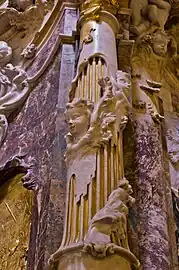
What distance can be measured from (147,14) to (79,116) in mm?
2334

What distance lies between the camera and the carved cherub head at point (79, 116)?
385cm

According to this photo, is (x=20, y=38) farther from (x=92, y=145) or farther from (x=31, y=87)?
(x=92, y=145)

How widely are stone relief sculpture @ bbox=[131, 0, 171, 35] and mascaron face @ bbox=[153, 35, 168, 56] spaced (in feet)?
0.56

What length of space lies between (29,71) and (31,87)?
0.27 metres

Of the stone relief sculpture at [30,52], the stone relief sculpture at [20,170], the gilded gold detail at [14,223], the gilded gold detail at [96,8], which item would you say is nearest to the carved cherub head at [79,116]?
the stone relief sculpture at [20,170]

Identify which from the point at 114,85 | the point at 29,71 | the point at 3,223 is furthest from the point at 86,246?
the point at 29,71

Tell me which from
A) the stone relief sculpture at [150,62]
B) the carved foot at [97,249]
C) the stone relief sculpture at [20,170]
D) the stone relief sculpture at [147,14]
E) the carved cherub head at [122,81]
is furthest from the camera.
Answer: the stone relief sculpture at [147,14]

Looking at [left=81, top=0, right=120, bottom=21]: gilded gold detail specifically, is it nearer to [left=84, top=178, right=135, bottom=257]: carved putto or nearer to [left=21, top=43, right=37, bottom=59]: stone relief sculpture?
[left=21, top=43, right=37, bottom=59]: stone relief sculpture

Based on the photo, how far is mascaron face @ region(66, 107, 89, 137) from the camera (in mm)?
3852

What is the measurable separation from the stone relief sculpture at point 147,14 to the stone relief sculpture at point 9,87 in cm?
123

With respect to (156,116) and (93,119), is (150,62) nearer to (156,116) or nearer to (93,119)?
(156,116)

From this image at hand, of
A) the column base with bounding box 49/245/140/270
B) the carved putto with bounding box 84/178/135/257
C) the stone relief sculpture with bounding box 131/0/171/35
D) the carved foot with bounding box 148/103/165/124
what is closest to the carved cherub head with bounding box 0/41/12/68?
the stone relief sculpture with bounding box 131/0/171/35

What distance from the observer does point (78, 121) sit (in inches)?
152

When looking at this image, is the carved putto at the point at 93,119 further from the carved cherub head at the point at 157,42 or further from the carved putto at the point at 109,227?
the carved cherub head at the point at 157,42
